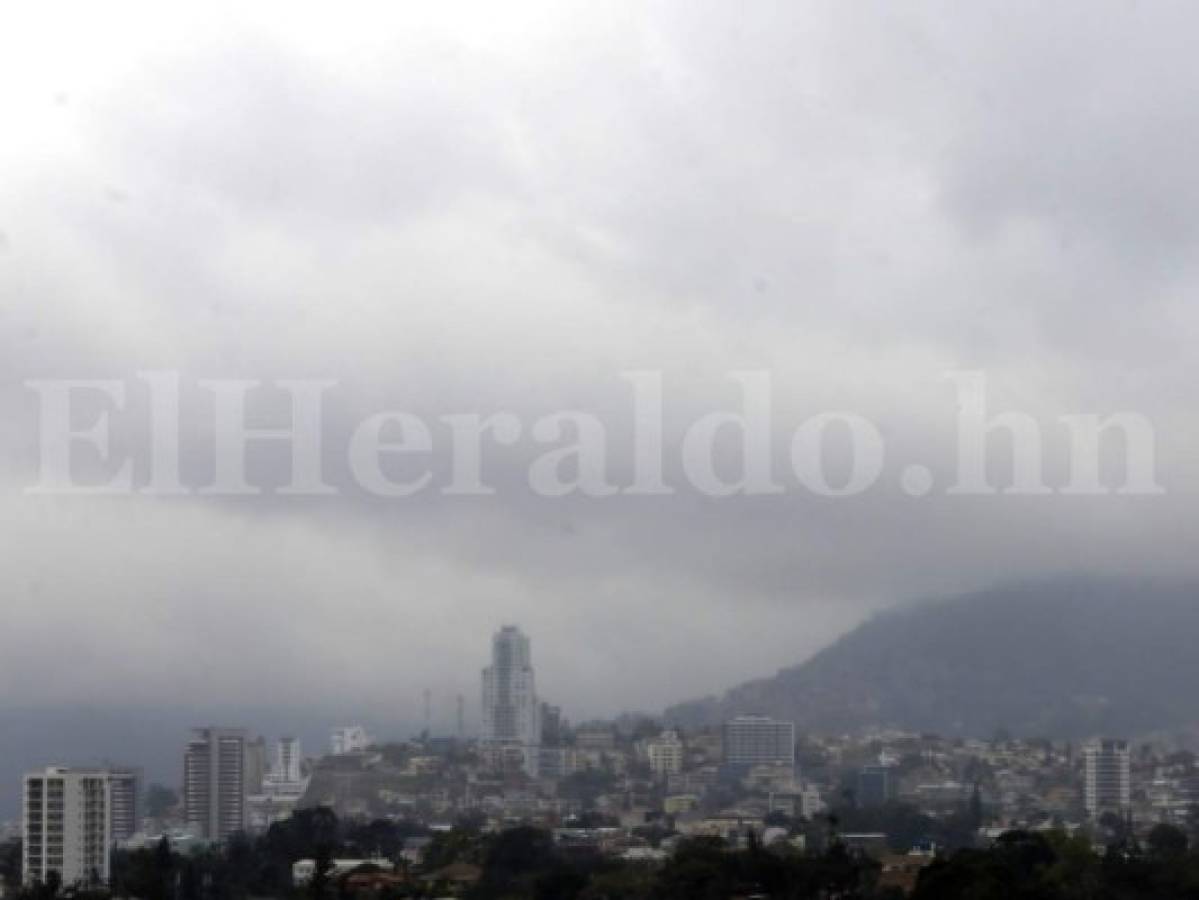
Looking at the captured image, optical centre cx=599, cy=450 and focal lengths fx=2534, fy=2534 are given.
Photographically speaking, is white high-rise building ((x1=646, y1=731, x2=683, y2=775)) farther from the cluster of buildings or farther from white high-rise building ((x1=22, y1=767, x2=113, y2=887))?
white high-rise building ((x1=22, y1=767, x2=113, y2=887))

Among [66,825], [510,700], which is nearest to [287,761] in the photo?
[510,700]

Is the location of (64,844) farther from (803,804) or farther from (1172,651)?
(1172,651)

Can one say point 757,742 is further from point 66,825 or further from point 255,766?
point 66,825

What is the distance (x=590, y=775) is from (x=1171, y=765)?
3076cm

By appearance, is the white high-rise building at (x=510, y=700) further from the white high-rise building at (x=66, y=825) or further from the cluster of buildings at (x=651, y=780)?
the white high-rise building at (x=66, y=825)

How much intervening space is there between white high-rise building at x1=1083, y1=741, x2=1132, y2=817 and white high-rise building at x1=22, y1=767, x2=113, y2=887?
59.4 m

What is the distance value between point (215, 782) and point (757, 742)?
35353mm

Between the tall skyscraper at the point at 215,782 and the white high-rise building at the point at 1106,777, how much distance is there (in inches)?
1605

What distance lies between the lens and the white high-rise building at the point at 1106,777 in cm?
12012

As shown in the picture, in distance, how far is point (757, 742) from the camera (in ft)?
484

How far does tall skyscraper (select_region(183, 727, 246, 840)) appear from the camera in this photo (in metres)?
121

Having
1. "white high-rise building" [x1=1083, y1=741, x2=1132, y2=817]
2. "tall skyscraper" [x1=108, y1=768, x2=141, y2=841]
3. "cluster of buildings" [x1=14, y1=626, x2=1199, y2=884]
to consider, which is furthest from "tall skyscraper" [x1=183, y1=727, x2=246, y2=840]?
"white high-rise building" [x1=1083, y1=741, x2=1132, y2=817]

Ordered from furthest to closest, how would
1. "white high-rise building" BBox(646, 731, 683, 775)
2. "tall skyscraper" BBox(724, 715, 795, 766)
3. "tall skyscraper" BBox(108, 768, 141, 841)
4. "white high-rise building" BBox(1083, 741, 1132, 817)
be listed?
1. "tall skyscraper" BBox(724, 715, 795, 766)
2. "white high-rise building" BBox(646, 731, 683, 775)
3. "white high-rise building" BBox(1083, 741, 1132, 817)
4. "tall skyscraper" BBox(108, 768, 141, 841)

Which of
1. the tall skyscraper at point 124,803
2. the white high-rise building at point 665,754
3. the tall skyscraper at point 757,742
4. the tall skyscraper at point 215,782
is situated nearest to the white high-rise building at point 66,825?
the tall skyscraper at point 124,803
